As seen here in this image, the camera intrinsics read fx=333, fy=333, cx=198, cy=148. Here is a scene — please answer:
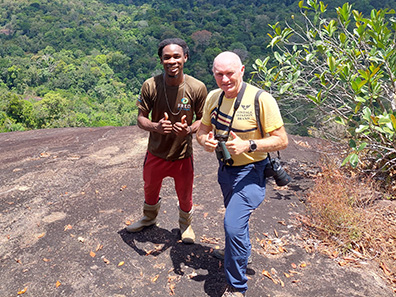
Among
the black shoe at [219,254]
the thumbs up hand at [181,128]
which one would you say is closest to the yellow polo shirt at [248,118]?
the thumbs up hand at [181,128]

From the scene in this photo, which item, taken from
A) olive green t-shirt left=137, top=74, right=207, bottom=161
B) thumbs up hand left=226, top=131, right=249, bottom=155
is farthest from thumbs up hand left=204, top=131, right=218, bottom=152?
olive green t-shirt left=137, top=74, right=207, bottom=161

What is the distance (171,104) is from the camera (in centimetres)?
299

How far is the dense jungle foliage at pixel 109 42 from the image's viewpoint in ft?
182

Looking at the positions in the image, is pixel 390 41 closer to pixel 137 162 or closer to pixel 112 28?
pixel 137 162

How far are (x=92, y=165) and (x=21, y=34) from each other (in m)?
90.9

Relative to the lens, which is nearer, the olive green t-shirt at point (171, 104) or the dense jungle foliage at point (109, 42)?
the olive green t-shirt at point (171, 104)

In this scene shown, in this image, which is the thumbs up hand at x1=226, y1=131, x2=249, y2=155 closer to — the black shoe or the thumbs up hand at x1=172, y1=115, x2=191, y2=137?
the thumbs up hand at x1=172, y1=115, x2=191, y2=137

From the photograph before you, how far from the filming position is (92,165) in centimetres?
618

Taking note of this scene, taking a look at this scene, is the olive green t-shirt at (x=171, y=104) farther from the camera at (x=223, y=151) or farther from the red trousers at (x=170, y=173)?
the camera at (x=223, y=151)

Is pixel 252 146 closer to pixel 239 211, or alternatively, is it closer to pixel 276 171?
pixel 276 171

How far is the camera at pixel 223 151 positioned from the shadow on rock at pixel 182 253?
3.68ft

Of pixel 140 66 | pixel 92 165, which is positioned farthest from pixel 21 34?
pixel 92 165

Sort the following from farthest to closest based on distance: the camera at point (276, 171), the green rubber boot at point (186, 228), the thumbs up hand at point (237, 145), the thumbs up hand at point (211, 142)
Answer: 1. the green rubber boot at point (186, 228)
2. the camera at point (276, 171)
3. the thumbs up hand at point (211, 142)
4. the thumbs up hand at point (237, 145)

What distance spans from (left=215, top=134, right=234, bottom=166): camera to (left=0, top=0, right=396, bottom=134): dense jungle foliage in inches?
1422
